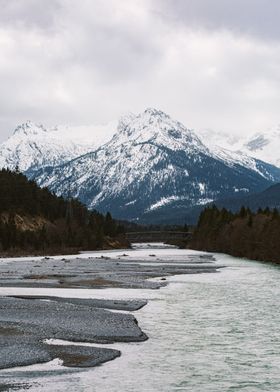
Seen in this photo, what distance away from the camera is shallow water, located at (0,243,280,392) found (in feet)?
82.4

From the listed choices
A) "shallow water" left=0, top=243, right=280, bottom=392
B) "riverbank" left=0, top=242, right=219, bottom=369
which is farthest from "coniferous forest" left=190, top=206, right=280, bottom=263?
"shallow water" left=0, top=243, right=280, bottom=392

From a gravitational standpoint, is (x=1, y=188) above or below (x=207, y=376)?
above

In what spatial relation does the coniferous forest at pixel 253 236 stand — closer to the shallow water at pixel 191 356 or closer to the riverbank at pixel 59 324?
the riverbank at pixel 59 324

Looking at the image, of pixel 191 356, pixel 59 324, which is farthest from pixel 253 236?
pixel 191 356

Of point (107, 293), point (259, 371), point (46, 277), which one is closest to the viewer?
point (259, 371)

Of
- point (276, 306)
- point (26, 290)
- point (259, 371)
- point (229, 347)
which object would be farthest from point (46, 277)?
point (259, 371)

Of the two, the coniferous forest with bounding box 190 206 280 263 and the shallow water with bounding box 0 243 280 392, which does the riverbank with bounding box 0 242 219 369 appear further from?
the coniferous forest with bounding box 190 206 280 263

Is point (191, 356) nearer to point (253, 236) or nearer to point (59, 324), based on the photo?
point (59, 324)

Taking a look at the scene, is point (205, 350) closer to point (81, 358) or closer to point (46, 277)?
point (81, 358)

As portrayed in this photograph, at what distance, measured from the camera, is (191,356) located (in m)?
30.3

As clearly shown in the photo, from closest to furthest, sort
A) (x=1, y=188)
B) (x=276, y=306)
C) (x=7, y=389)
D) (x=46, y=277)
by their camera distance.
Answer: (x=7, y=389) → (x=276, y=306) → (x=46, y=277) → (x=1, y=188)

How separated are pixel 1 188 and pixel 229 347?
557 ft

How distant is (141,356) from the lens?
30.3 meters

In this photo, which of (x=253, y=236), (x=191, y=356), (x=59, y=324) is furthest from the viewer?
(x=253, y=236)
